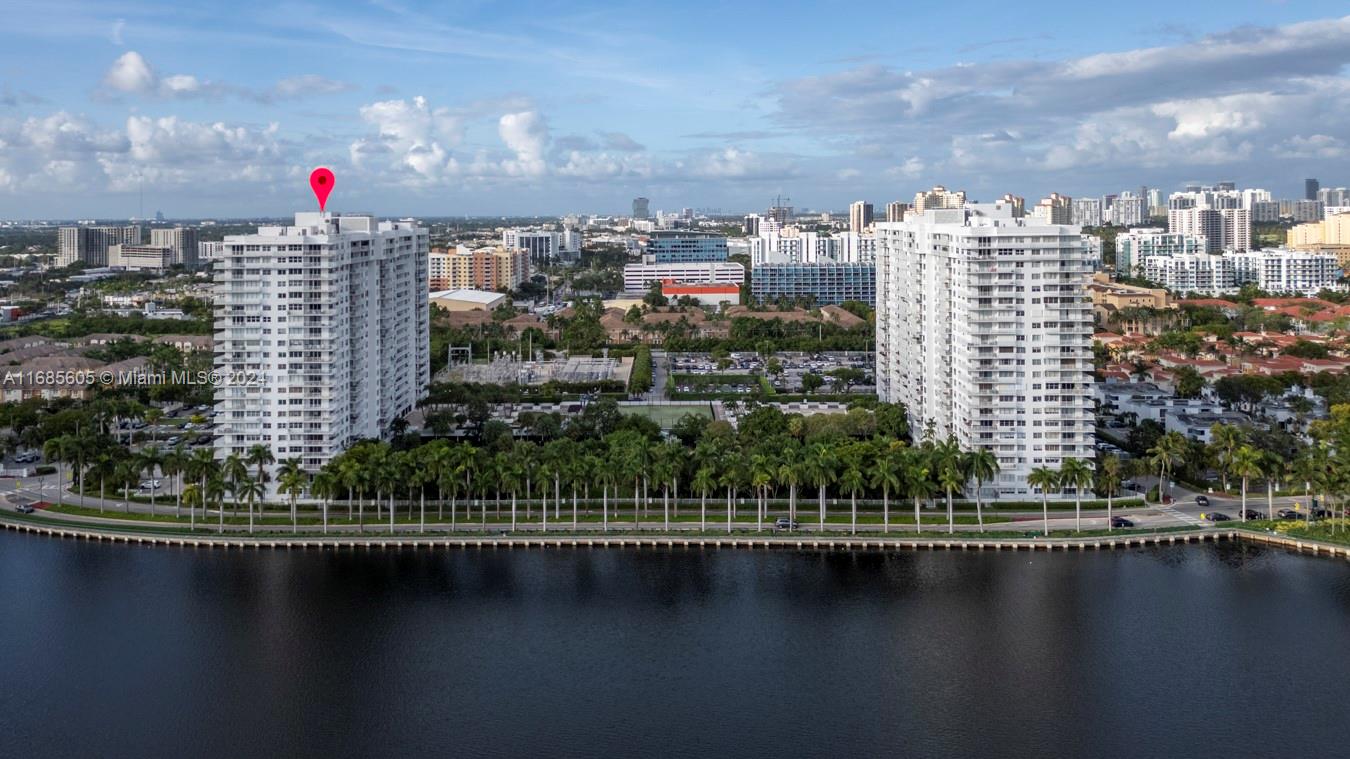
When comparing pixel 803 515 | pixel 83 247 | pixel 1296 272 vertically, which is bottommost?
pixel 803 515

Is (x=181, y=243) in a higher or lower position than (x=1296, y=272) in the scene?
higher

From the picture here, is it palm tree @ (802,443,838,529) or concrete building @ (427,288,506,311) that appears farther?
concrete building @ (427,288,506,311)

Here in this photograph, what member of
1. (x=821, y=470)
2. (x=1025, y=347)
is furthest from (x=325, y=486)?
(x=1025, y=347)

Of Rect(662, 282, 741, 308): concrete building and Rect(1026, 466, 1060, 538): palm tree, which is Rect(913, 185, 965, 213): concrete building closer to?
Rect(662, 282, 741, 308): concrete building

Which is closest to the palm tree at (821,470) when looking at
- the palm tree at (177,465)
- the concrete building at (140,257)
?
the palm tree at (177,465)

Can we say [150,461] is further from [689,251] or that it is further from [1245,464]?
[689,251]

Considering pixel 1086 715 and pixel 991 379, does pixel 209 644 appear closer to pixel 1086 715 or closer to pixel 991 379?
pixel 1086 715

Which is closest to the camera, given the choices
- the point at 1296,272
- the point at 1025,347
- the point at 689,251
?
the point at 1025,347

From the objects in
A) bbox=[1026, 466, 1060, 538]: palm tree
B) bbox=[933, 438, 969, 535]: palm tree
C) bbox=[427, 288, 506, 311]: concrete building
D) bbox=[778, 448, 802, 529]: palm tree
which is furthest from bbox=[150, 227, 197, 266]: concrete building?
bbox=[1026, 466, 1060, 538]: palm tree
